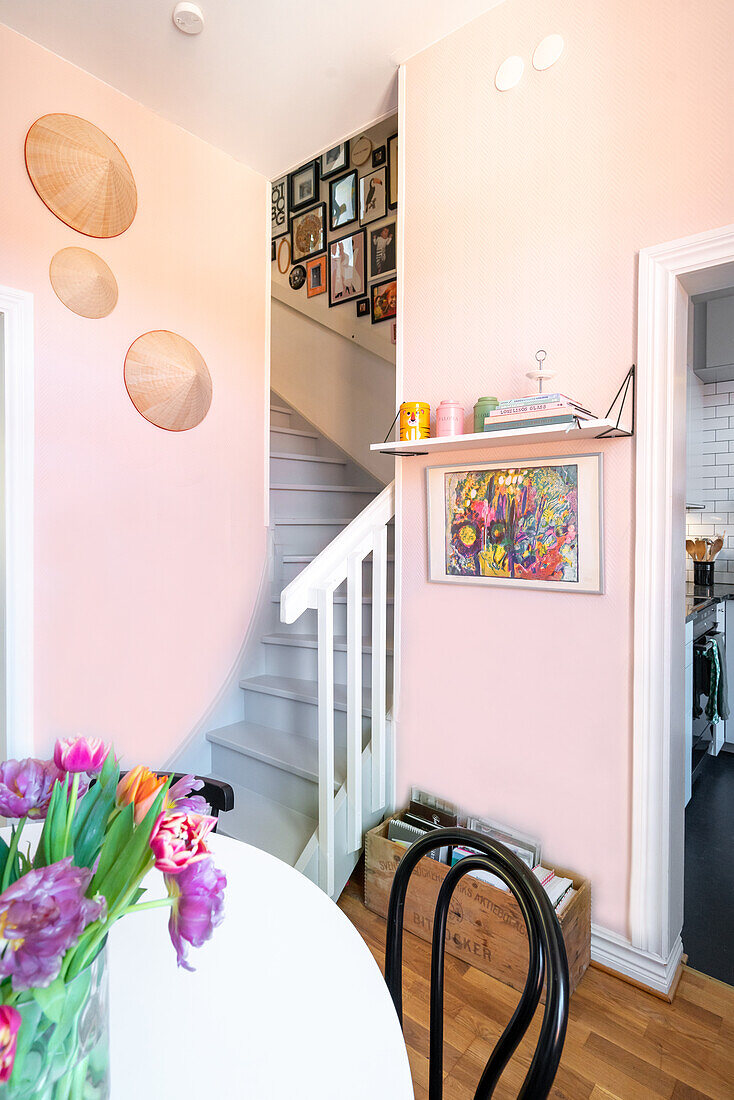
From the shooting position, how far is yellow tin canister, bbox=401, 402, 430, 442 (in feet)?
6.55

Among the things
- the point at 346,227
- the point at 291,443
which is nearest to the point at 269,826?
the point at 291,443

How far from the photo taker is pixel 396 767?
2.23 m

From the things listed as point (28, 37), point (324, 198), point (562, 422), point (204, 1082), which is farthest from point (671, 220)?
point (324, 198)

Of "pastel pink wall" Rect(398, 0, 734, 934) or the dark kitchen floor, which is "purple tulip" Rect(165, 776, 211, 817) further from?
the dark kitchen floor

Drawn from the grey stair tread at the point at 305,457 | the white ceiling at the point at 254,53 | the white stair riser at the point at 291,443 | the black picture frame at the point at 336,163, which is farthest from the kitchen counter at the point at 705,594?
the black picture frame at the point at 336,163

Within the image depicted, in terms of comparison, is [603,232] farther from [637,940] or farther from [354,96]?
[637,940]

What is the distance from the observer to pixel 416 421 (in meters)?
2.00

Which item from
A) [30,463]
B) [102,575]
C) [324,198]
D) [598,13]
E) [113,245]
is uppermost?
[324,198]

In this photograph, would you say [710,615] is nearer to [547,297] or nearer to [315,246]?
[547,297]

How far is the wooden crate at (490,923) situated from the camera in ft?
5.43

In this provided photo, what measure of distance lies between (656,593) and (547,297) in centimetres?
92

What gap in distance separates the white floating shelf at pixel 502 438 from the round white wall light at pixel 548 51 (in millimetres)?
1076

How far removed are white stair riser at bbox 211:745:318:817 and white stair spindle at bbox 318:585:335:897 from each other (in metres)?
0.28

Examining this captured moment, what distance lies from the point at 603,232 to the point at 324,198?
253 centimetres
